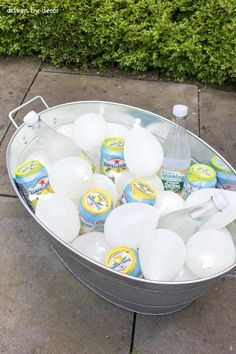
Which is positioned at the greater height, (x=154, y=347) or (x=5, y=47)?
(x=5, y=47)

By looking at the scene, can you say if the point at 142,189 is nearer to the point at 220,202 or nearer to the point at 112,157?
the point at 112,157

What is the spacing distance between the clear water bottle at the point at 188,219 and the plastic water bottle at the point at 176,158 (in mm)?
222

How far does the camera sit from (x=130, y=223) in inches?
52.6

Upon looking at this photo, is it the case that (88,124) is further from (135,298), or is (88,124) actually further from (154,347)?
(154,347)

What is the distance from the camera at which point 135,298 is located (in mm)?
1331

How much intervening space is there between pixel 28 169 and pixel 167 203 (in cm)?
54

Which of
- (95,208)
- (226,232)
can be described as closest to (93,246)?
(95,208)

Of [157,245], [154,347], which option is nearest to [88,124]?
[157,245]

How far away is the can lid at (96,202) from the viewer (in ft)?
4.50

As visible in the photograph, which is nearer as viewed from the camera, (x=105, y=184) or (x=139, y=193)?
(x=139, y=193)

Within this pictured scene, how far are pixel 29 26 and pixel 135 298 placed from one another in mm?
2108

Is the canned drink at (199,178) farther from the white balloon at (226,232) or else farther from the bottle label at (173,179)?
the white balloon at (226,232)

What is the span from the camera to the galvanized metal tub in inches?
45.8

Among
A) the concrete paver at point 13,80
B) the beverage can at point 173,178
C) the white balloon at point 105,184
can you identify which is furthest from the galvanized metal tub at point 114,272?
the concrete paver at point 13,80
